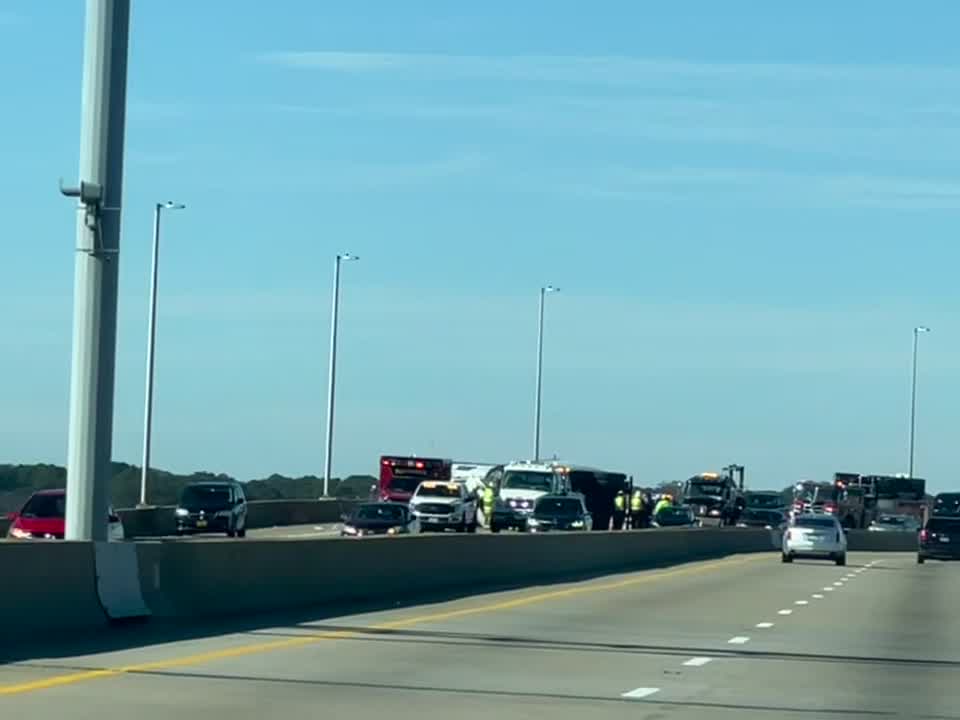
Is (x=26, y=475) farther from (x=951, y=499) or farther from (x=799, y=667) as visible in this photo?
(x=799, y=667)

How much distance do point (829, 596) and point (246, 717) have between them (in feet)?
76.2

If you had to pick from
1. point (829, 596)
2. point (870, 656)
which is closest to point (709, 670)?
point (870, 656)

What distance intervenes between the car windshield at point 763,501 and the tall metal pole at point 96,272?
70.5 m

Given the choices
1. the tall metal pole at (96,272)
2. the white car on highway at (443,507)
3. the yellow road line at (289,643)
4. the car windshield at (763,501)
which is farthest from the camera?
the car windshield at (763,501)

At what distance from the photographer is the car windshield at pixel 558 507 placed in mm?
61812

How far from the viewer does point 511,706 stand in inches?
592

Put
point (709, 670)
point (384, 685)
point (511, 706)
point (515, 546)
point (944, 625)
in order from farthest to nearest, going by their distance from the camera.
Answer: point (515, 546) < point (944, 625) < point (709, 670) < point (384, 685) < point (511, 706)

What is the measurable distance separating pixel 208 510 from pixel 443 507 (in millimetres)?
10198

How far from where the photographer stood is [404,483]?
77.4m

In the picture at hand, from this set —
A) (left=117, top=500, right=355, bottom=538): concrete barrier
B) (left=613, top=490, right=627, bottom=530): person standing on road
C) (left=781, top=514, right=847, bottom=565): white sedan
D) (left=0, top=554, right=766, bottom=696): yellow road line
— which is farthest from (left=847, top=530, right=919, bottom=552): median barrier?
(left=0, top=554, right=766, bottom=696): yellow road line

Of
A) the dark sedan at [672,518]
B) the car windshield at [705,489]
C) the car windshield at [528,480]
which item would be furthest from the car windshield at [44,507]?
the car windshield at [705,489]

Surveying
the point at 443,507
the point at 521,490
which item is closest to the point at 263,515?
the point at 443,507

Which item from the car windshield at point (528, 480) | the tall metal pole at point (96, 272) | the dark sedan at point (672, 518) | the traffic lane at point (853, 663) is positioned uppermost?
the tall metal pole at point (96, 272)

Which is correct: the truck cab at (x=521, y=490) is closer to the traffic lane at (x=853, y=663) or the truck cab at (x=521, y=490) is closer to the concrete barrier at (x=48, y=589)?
the traffic lane at (x=853, y=663)
